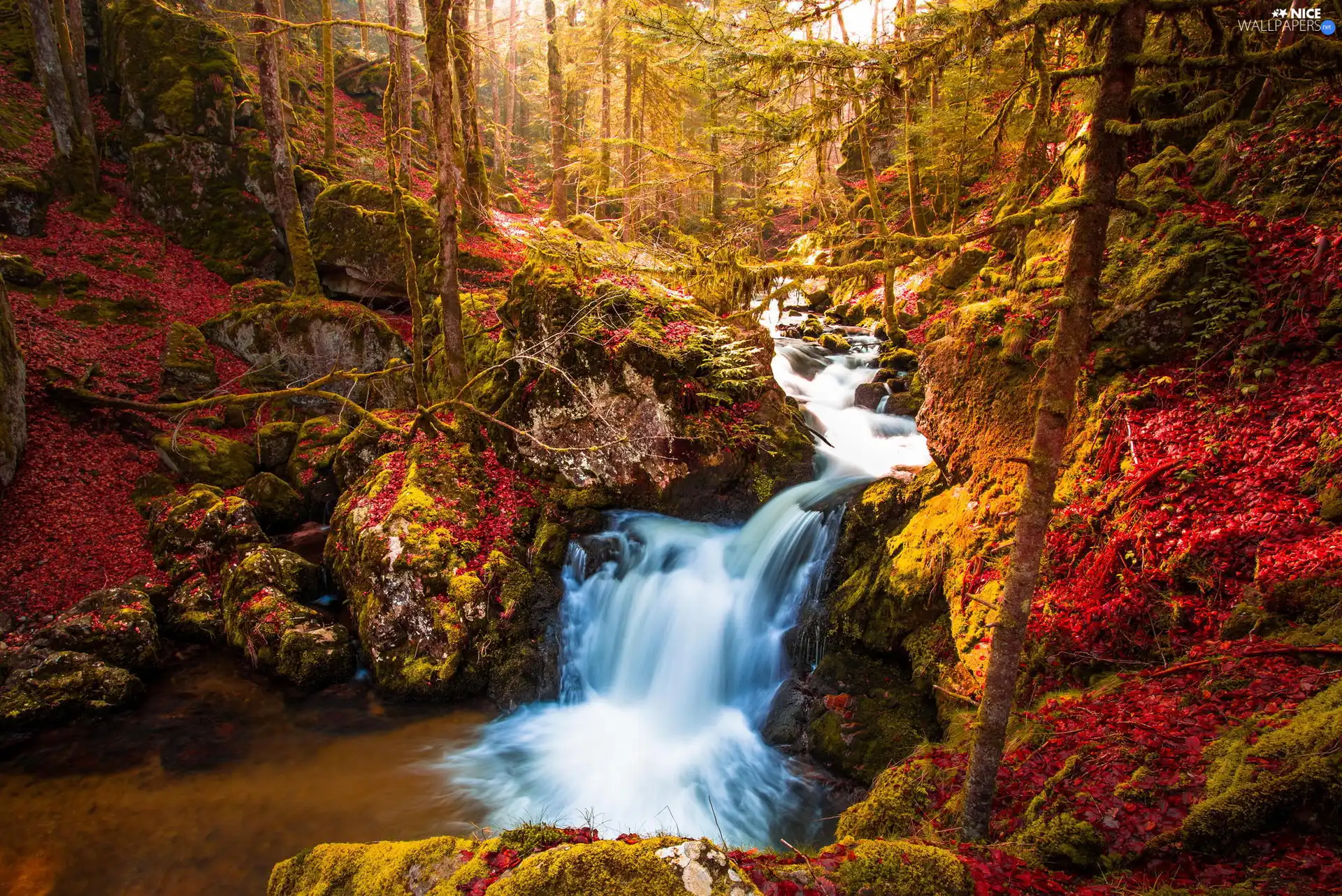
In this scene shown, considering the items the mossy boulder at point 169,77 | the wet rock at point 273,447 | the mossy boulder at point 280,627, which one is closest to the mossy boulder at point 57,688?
the mossy boulder at point 280,627

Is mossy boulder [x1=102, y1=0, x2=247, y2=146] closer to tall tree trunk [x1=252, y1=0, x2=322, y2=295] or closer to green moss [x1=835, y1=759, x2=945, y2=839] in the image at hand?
tall tree trunk [x1=252, y1=0, x2=322, y2=295]

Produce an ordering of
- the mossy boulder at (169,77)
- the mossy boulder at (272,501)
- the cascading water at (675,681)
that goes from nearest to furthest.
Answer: the cascading water at (675,681), the mossy boulder at (272,501), the mossy boulder at (169,77)

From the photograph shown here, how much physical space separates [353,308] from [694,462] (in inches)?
389

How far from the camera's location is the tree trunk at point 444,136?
8.84 m

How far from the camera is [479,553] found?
8688mm

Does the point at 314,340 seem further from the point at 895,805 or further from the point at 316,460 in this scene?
the point at 895,805

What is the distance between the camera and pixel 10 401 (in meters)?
9.30

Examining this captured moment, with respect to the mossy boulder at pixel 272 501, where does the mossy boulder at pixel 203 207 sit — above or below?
above

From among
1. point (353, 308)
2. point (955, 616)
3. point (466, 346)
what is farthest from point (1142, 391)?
point (353, 308)

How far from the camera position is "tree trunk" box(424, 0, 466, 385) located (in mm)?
8844

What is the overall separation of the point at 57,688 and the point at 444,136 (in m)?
9.16

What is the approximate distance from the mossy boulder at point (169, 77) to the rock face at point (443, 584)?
14.8 metres

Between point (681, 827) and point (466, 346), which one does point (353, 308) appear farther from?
point (681, 827)

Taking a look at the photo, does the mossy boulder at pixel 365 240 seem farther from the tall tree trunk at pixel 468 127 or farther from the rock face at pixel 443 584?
the rock face at pixel 443 584
